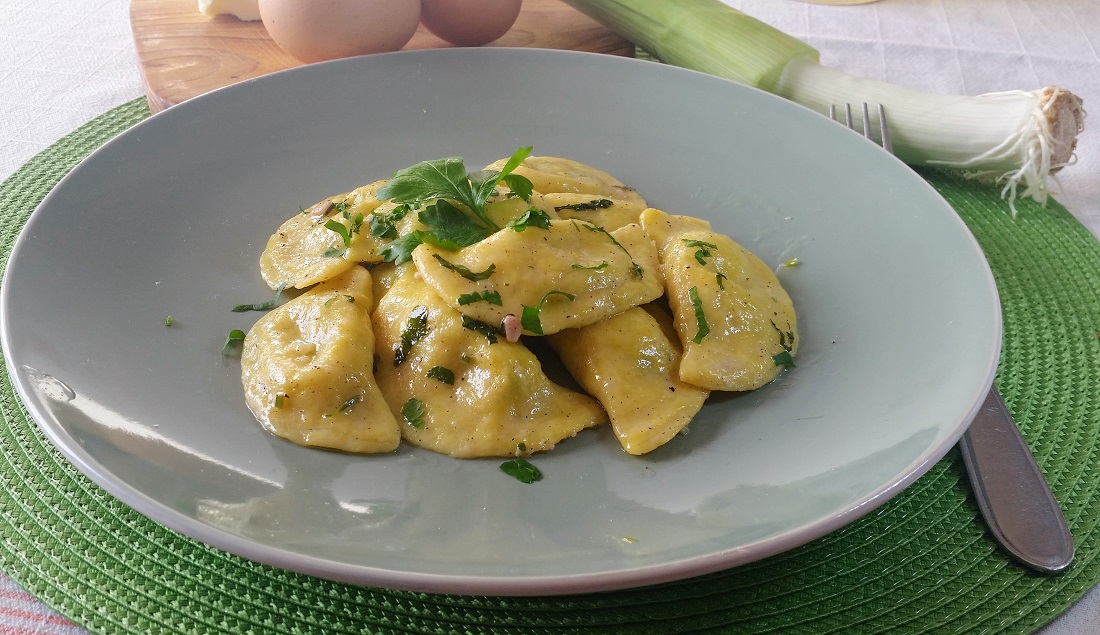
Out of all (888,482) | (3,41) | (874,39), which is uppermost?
(888,482)

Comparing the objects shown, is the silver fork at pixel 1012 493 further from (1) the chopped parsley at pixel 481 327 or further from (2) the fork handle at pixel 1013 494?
(1) the chopped parsley at pixel 481 327

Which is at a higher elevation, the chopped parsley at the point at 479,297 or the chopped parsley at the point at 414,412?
the chopped parsley at the point at 479,297

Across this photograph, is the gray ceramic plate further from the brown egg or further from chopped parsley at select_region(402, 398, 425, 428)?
the brown egg

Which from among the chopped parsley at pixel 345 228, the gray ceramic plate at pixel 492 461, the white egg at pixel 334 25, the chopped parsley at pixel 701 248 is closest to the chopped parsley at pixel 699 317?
the chopped parsley at pixel 701 248

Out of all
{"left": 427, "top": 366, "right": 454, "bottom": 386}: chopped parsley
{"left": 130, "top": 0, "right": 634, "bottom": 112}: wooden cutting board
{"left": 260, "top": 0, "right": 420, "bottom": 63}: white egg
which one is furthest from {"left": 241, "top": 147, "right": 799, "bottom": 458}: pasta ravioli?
{"left": 130, "top": 0, "right": 634, "bottom": 112}: wooden cutting board

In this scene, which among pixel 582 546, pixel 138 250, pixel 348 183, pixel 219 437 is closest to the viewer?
pixel 582 546

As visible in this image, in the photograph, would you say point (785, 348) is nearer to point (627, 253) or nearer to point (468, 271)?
point (627, 253)

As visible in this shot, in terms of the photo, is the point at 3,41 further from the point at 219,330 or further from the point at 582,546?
the point at 582,546

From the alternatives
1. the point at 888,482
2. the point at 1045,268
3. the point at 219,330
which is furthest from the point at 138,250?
the point at 1045,268
